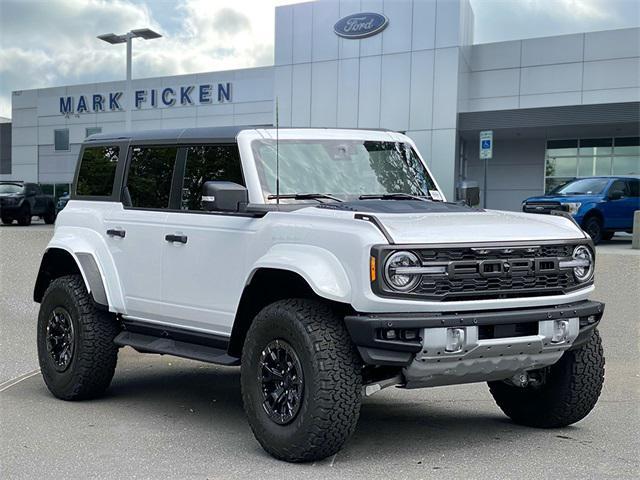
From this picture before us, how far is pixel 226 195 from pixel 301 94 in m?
27.2

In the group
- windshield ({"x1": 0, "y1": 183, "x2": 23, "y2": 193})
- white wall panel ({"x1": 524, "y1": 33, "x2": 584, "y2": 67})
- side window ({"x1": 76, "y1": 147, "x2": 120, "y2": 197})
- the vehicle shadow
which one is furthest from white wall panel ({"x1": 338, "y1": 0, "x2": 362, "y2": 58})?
side window ({"x1": 76, "y1": 147, "x2": 120, "y2": 197})

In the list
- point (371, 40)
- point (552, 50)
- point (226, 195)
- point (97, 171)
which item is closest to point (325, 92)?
point (371, 40)

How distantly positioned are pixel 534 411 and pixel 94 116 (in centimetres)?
4339

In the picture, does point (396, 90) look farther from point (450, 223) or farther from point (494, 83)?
point (450, 223)

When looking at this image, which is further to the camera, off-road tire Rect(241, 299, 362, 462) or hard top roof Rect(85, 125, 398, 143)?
hard top roof Rect(85, 125, 398, 143)

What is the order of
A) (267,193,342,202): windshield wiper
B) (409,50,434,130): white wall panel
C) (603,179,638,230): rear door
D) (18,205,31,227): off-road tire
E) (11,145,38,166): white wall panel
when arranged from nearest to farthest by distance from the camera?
1. (267,193,342,202): windshield wiper
2. (603,179,638,230): rear door
3. (18,205,31,227): off-road tire
4. (409,50,434,130): white wall panel
5. (11,145,38,166): white wall panel

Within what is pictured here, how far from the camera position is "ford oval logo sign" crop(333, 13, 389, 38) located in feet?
99.1

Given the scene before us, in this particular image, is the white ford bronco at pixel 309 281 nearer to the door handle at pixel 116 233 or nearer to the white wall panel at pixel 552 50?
the door handle at pixel 116 233

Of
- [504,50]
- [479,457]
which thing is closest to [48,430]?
[479,457]

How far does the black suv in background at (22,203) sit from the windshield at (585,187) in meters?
17.4

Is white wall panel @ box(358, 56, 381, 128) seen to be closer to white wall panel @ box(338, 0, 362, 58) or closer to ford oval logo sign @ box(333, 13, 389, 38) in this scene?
white wall panel @ box(338, 0, 362, 58)

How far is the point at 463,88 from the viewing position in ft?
98.9

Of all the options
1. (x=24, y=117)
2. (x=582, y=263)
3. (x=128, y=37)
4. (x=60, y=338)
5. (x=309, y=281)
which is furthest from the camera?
(x=24, y=117)

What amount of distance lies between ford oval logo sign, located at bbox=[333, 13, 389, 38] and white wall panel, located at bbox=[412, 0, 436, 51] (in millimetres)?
1129
